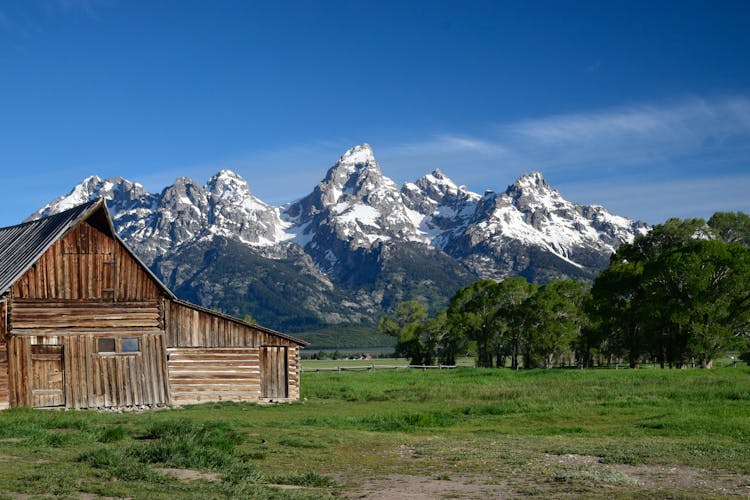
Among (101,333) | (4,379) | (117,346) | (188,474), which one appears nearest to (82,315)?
(101,333)

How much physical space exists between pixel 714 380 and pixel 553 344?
3893 centimetres

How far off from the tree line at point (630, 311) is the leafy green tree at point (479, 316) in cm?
13

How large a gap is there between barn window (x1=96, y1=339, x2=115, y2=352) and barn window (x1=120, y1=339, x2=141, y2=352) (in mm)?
525

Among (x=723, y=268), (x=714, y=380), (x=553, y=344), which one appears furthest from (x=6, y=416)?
(x=553, y=344)

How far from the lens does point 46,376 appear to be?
121ft

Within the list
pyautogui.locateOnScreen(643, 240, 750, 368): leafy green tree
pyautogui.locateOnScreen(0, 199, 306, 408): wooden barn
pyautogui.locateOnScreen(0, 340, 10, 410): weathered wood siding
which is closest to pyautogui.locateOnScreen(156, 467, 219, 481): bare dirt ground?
pyautogui.locateOnScreen(0, 340, 10, 410): weathered wood siding

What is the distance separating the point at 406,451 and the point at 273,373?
22636 millimetres

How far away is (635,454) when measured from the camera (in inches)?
790

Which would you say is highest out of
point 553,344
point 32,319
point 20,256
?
point 20,256

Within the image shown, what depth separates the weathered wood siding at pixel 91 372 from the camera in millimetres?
36188

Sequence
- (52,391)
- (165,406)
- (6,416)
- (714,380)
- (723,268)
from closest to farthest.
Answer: (6,416) < (52,391) < (165,406) < (714,380) < (723,268)

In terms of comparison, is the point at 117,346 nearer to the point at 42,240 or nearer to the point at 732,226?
the point at 42,240

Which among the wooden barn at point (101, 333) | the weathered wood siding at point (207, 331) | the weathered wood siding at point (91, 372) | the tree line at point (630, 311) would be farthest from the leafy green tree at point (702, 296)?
the weathered wood siding at point (91, 372)

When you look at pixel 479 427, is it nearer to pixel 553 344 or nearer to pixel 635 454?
pixel 635 454
